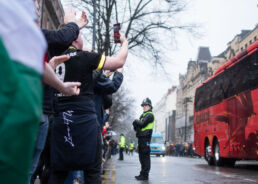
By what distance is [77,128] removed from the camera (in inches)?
134

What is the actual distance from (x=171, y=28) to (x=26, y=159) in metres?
21.8

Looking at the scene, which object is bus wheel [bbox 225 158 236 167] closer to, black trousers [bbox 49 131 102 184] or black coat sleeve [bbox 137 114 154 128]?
black coat sleeve [bbox 137 114 154 128]

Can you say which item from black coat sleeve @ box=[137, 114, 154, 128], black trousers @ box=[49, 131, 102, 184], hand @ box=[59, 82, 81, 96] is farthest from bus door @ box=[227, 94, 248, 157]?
hand @ box=[59, 82, 81, 96]

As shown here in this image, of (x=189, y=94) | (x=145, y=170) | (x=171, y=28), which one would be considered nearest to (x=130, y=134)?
(x=189, y=94)

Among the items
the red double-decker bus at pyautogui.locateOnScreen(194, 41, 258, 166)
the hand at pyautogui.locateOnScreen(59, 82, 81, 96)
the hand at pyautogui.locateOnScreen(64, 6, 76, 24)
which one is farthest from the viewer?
the red double-decker bus at pyautogui.locateOnScreen(194, 41, 258, 166)

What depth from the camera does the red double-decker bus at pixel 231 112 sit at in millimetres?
12102

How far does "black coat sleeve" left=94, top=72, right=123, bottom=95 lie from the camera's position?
191 inches

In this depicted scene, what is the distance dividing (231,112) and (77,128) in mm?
11530

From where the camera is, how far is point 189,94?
79.6m

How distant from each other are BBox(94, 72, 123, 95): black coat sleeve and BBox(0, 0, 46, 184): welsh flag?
347cm

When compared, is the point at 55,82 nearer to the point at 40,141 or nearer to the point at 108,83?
the point at 40,141

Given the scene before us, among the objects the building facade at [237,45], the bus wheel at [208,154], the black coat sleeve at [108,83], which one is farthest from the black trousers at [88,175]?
the building facade at [237,45]

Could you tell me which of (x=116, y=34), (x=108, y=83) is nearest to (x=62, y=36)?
(x=116, y=34)

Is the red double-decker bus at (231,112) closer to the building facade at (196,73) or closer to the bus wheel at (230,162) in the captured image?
the bus wheel at (230,162)
